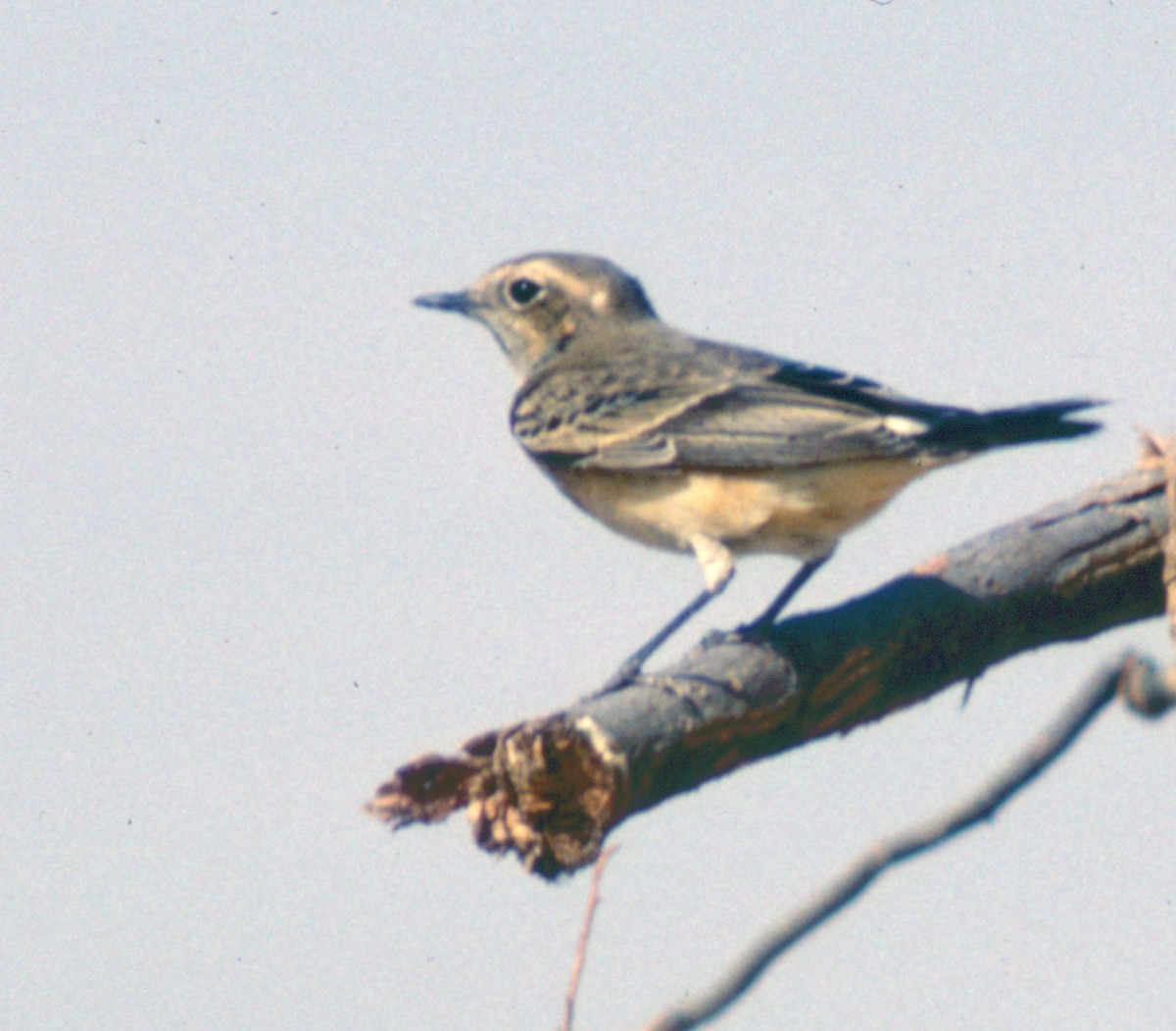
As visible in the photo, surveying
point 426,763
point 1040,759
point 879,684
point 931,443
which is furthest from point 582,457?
point 1040,759

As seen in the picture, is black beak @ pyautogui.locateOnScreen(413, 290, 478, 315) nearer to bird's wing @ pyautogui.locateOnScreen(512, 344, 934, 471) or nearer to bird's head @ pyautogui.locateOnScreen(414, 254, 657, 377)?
bird's head @ pyautogui.locateOnScreen(414, 254, 657, 377)

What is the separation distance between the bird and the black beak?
1028 millimetres

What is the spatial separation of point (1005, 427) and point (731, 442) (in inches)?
54.2

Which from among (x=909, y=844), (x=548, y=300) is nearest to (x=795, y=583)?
(x=548, y=300)

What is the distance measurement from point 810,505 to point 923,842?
13.5ft

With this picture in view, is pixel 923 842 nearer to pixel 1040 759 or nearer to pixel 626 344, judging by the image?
pixel 1040 759

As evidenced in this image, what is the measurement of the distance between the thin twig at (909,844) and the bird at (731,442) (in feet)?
9.15

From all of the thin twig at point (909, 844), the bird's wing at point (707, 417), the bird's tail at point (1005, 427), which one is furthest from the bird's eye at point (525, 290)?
the thin twig at point (909, 844)

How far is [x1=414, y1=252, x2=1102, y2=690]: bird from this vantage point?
23.8 feet

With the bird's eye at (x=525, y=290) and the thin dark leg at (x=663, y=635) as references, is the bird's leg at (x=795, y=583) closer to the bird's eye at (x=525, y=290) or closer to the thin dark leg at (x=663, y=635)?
the thin dark leg at (x=663, y=635)

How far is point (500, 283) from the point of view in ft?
32.2

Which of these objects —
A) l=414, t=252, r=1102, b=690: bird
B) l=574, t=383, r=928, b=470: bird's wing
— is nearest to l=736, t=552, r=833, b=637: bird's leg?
l=414, t=252, r=1102, b=690: bird

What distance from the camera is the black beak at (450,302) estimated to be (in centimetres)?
995

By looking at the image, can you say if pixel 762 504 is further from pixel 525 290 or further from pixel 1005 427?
pixel 525 290
